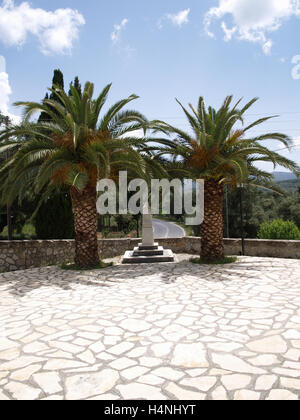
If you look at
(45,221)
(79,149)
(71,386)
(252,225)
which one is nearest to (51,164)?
(79,149)

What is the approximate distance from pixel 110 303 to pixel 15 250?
7.34m

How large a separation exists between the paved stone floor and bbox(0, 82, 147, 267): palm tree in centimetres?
283

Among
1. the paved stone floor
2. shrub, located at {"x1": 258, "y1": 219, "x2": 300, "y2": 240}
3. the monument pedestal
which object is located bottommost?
the paved stone floor

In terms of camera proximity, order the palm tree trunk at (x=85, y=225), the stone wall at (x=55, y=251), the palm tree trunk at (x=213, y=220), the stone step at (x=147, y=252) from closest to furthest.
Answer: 1. the palm tree trunk at (x=85, y=225)
2. the palm tree trunk at (x=213, y=220)
3. the stone wall at (x=55, y=251)
4. the stone step at (x=147, y=252)

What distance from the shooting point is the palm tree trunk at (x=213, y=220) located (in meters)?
10.5

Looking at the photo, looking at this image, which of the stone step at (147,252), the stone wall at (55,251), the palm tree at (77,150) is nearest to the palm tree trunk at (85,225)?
the palm tree at (77,150)

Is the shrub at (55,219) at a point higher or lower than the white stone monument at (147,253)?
higher

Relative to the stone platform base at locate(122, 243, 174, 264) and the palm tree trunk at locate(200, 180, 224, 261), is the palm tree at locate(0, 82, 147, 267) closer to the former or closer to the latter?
the stone platform base at locate(122, 243, 174, 264)

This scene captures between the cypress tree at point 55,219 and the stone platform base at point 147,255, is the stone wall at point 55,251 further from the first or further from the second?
the cypress tree at point 55,219

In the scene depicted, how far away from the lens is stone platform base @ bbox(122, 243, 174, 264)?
11.6m

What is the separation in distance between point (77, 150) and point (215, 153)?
14.5 feet

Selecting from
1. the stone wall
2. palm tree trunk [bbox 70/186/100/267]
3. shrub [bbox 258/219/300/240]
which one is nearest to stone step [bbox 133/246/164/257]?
palm tree trunk [bbox 70/186/100/267]

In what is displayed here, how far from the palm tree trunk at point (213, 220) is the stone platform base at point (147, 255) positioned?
1.70m

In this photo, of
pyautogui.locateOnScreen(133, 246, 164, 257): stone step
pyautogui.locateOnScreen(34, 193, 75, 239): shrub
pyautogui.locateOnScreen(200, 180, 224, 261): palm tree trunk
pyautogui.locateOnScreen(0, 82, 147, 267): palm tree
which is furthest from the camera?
pyautogui.locateOnScreen(34, 193, 75, 239): shrub
